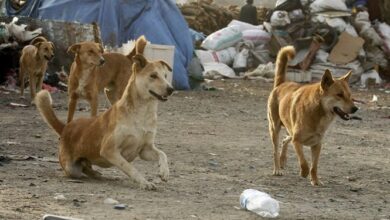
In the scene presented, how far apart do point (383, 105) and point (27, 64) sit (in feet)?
20.6

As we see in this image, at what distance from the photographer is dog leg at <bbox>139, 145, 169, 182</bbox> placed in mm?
6817

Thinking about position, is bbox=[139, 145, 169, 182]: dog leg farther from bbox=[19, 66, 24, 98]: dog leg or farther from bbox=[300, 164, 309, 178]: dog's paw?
bbox=[19, 66, 24, 98]: dog leg

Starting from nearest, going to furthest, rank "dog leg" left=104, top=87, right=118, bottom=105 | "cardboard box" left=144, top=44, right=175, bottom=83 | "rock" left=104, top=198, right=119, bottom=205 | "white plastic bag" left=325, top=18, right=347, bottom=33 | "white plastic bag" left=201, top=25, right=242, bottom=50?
"rock" left=104, top=198, right=119, bottom=205
"dog leg" left=104, top=87, right=118, bottom=105
"cardboard box" left=144, top=44, right=175, bottom=83
"white plastic bag" left=325, top=18, right=347, bottom=33
"white plastic bag" left=201, top=25, right=242, bottom=50

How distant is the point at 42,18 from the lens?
1836 cm

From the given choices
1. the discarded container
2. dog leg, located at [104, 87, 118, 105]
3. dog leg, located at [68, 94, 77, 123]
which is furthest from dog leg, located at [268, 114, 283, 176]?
dog leg, located at [104, 87, 118, 105]

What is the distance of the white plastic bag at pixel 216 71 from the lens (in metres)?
20.5

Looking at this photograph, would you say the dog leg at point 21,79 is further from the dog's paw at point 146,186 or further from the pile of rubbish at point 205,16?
the pile of rubbish at point 205,16

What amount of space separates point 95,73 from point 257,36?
10.9 meters

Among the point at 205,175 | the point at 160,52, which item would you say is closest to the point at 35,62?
the point at 160,52

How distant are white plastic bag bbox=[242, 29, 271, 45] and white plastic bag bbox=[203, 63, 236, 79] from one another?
1.28 m

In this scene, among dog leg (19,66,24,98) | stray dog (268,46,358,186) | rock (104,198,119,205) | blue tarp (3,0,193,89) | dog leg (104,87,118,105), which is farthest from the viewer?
blue tarp (3,0,193,89)

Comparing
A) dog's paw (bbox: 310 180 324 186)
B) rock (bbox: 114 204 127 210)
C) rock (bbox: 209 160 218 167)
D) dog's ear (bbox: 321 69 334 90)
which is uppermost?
dog's ear (bbox: 321 69 334 90)

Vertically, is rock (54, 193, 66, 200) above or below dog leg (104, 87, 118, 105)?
above

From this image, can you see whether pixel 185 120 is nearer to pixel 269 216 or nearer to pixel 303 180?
pixel 303 180
